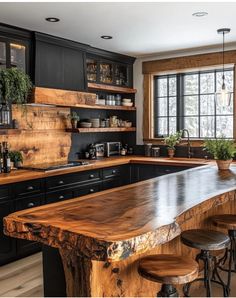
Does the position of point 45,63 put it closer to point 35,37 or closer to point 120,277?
point 35,37

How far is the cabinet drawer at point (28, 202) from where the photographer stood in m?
3.97

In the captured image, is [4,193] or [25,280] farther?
[4,193]

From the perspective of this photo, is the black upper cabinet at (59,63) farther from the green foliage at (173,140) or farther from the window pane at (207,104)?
the window pane at (207,104)

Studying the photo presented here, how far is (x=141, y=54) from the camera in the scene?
602 centimetres

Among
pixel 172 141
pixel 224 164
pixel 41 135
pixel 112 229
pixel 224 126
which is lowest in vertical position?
pixel 112 229

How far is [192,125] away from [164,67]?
1032mm

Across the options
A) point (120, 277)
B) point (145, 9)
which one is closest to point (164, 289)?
point (120, 277)

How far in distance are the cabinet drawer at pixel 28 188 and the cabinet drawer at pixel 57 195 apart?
0.55 feet

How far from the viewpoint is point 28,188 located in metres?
4.05

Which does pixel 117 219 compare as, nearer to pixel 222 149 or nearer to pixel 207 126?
pixel 222 149

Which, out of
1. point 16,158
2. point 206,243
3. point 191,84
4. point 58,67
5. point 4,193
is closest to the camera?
point 206,243

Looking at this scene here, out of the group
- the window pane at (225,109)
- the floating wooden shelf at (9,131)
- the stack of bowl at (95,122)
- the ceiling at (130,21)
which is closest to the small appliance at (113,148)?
the stack of bowl at (95,122)

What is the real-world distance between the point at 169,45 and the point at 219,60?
2.57 ft

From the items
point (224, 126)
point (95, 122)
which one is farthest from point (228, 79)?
point (95, 122)
